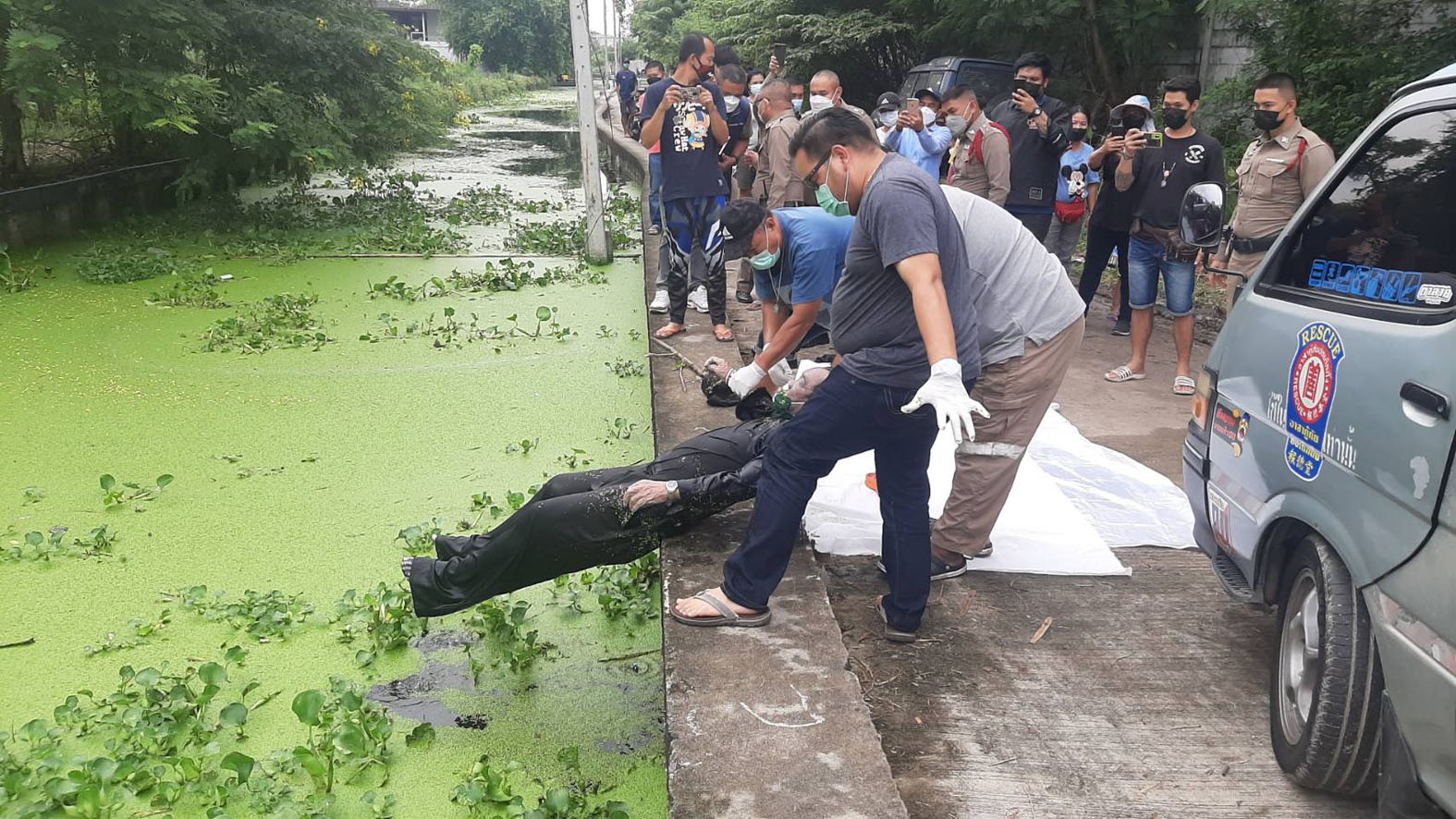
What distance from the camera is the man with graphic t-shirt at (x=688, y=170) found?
21.0 feet

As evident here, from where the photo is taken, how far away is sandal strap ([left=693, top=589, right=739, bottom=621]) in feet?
9.71

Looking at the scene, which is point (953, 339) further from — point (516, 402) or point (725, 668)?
point (516, 402)

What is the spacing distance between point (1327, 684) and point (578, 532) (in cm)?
191

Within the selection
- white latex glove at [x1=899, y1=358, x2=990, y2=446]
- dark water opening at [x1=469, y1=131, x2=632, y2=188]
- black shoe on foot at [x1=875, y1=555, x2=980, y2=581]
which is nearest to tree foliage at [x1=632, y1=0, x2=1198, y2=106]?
dark water opening at [x1=469, y1=131, x2=632, y2=188]

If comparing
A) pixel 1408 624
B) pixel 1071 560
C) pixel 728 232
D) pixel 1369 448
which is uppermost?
pixel 728 232

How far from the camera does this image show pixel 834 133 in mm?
2809

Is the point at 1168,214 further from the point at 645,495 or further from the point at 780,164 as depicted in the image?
the point at 645,495

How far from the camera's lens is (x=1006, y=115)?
664cm

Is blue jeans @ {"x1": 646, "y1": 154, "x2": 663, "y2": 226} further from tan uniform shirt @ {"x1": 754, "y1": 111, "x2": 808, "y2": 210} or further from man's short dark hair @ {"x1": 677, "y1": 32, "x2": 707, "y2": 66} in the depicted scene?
tan uniform shirt @ {"x1": 754, "y1": 111, "x2": 808, "y2": 210}

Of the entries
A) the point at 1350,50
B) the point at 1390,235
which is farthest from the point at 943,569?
the point at 1350,50

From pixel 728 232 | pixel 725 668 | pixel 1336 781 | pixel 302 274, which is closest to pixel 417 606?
pixel 725 668

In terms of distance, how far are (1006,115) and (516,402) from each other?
137 inches

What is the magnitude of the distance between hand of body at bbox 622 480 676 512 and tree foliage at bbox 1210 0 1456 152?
713cm

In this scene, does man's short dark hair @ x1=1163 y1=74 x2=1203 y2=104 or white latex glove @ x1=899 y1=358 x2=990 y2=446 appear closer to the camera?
white latex glove @ x1=899 y1=358 x2=990 y2=446
